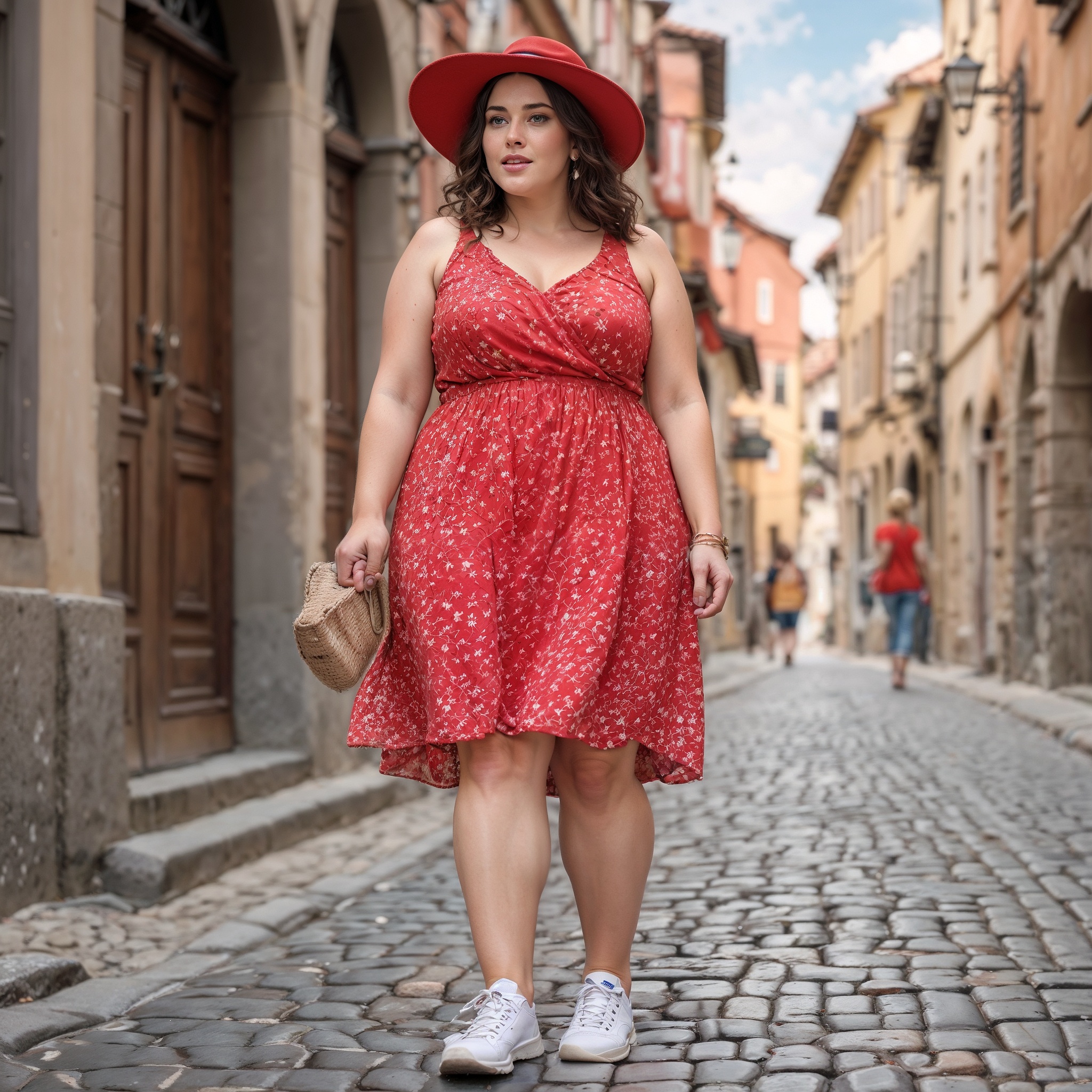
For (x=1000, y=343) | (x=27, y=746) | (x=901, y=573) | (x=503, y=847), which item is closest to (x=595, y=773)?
(x=503, y=847)

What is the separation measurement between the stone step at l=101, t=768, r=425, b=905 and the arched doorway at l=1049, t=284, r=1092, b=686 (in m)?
8.29

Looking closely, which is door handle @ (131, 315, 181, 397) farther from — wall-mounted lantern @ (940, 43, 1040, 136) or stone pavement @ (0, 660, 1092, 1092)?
wall-mounted lantern @ (940, 43, 1040, 136)

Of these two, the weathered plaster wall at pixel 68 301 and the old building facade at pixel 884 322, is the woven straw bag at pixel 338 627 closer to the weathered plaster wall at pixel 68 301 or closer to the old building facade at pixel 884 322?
the weathered plaster wall at pixel 68 301

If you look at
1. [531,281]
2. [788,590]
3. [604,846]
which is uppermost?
[531,281]

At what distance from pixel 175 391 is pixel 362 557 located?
4101 mm

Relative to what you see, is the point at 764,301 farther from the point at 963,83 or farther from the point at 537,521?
the point at 537,521

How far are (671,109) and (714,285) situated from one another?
15.0 m

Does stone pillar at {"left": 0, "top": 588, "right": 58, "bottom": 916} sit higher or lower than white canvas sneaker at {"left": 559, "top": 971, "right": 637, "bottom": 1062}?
higher

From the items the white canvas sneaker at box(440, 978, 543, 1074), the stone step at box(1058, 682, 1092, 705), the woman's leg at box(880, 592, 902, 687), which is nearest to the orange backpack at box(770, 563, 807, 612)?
the woman's leg at box(880, 592, 902, 687)

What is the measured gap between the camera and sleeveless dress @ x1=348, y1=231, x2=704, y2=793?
314 cm

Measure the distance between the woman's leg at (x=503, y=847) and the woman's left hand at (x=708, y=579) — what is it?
422mm

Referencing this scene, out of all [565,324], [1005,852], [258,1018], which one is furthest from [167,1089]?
[1005,852]

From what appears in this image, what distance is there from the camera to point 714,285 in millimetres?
47188

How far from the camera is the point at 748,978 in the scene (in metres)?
3.87
